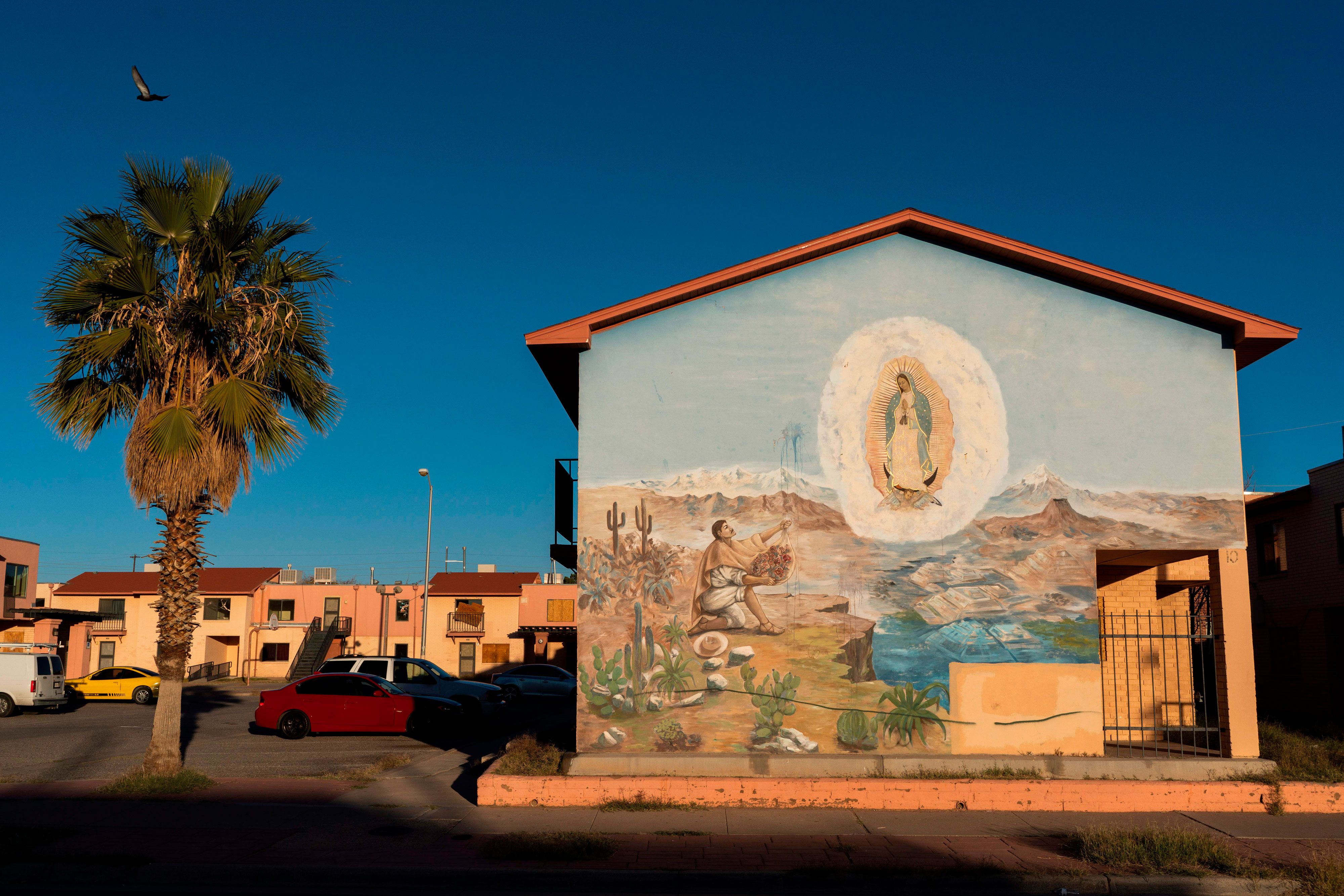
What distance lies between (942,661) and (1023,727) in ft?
4.49

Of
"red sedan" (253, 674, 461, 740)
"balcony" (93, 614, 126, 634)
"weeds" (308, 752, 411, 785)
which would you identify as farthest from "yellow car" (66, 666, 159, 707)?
"weeds" (308, 752, 411, 785)

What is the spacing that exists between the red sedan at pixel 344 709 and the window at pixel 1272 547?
20.7m

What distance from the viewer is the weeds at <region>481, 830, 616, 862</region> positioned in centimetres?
1006

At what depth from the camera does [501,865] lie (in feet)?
32.3

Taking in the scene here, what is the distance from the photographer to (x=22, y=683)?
2970 cm

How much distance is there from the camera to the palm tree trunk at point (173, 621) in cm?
1460

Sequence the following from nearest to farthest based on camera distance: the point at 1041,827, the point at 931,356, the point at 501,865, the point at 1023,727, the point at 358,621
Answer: the point at 501,865 < the point at 1041,827 < the point at 1023,727 < the point at 931,356 < the point at 358,621

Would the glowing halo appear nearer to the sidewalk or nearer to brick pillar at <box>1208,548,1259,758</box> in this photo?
brick pillar at <box>1208,548,1259,758</box>

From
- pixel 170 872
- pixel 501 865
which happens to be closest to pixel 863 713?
pixel 501 865

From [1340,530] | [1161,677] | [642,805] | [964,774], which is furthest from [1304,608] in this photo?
[642,805]

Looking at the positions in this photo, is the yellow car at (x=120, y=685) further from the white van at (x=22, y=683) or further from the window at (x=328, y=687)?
the window at (x=328, y=687)

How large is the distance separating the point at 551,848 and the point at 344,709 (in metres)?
14.0

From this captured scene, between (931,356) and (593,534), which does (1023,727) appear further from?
(593,534)

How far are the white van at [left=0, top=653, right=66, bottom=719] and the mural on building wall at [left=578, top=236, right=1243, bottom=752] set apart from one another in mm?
24607
